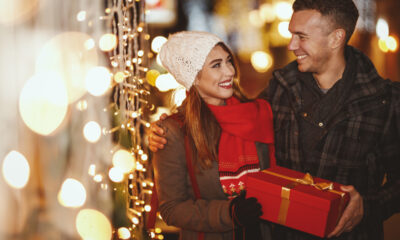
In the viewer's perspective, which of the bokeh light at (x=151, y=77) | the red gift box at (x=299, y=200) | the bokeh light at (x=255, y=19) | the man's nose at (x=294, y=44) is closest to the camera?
the red gift box at (x=299, y=200)

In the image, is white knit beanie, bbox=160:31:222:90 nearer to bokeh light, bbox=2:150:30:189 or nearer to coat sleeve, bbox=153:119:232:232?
coat sleeve, bbox=153:119:232:232

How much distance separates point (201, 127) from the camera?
169 centimetres

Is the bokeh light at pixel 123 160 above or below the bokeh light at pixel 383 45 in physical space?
below

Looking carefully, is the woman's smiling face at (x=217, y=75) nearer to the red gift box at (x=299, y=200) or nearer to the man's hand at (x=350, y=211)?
the red gift box at (x=299, y=200)

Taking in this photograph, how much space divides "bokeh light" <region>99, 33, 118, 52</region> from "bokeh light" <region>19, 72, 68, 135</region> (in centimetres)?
25

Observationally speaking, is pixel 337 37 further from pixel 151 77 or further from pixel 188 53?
pixel 151 77

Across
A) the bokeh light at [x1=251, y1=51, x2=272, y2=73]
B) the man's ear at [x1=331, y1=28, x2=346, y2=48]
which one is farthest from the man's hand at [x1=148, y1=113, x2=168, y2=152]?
the bokeh light at [x1=251, y1=51, x2=272, y2=73]

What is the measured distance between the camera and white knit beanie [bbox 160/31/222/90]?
1.69 metres

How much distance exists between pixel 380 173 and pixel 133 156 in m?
1.16

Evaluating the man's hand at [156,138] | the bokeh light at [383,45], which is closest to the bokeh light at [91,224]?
the man's hand at [156,138]

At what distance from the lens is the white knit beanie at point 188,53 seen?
5.56 ft

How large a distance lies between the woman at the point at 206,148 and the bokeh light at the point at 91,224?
0.35 m

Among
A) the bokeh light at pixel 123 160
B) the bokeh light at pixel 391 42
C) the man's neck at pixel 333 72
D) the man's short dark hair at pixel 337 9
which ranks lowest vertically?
the bokeh light at pixel 123 160

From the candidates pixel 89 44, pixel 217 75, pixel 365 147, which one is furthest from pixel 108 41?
pixel 365 147
